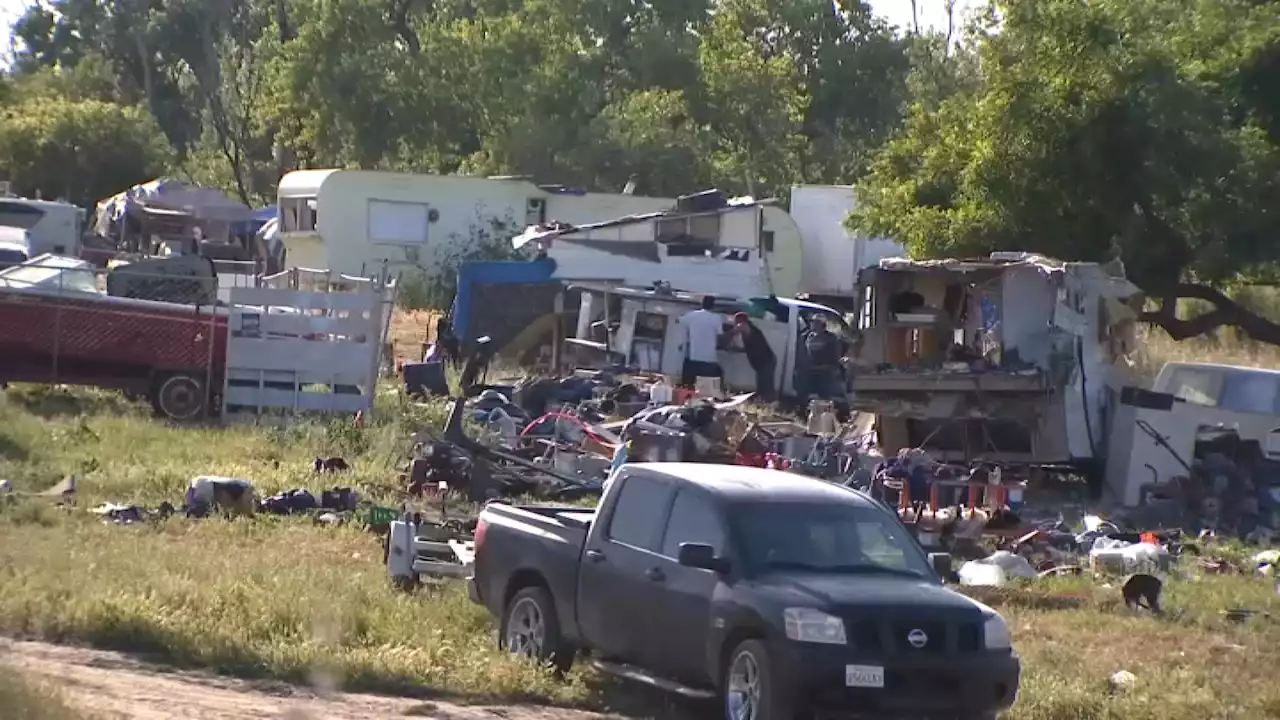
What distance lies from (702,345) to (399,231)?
1272cm

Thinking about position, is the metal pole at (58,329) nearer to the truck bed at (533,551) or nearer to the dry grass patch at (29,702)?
the truck bed at (533,551)

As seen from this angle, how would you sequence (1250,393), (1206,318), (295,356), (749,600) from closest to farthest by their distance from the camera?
(749,600) < (1250,393) < (295,356) < (1206,318)

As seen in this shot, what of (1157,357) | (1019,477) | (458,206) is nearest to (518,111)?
(458,206)

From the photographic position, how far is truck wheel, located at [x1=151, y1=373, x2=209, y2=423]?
24453mm

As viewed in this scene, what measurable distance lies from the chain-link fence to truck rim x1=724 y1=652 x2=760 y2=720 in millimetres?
15092

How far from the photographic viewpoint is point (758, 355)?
27.7 metres

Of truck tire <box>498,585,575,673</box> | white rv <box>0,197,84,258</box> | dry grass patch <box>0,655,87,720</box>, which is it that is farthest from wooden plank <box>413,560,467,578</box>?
white rv <box>0,197,84,258</box>

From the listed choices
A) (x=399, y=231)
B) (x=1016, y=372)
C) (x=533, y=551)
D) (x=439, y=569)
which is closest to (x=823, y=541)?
(x=533, y=551)

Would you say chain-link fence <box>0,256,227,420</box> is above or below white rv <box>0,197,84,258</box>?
below

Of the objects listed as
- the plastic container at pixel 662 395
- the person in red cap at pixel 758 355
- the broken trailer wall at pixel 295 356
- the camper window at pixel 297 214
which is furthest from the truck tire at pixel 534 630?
the camper window at pixel 297 214

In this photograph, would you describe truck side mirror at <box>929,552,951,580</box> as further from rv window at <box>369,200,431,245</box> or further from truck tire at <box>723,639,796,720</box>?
rv window at <box>369,200,431,245</box>

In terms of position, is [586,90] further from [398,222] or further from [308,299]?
[308,299]

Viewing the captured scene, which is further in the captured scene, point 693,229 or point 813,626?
point 693,229

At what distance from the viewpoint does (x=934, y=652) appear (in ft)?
34.4
